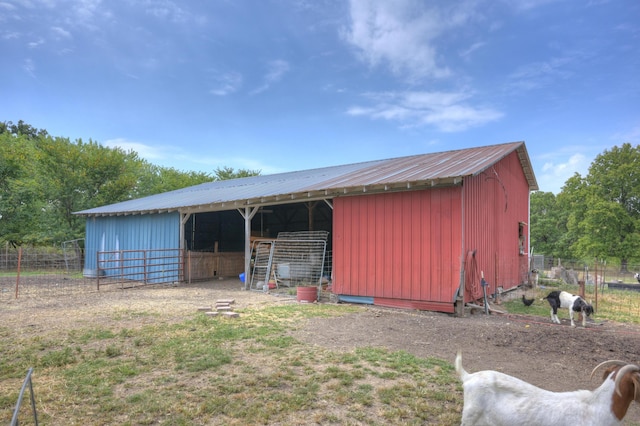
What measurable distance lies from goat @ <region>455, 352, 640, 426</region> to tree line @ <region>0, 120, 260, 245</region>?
99.5 feet

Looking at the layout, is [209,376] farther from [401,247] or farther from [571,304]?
[571,304]

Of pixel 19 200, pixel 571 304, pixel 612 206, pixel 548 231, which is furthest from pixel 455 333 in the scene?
pixel 548 231

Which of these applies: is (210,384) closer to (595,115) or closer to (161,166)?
(595,115)

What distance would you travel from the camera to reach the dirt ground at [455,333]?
508 centimetres

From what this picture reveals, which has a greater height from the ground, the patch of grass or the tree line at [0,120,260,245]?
the tree line at [0,120,260,245]

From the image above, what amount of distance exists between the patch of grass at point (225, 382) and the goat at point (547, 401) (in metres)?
0.95

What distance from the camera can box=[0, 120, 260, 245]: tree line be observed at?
2641 cm

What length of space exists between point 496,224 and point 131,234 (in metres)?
15.3

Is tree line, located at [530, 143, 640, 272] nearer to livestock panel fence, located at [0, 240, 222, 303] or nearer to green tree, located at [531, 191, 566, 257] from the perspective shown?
green tree, located at [531, 191, 566, 257]

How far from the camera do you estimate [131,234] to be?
58.3 ft

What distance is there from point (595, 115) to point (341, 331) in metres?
17.9

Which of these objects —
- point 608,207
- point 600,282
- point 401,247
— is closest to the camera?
point 401,247

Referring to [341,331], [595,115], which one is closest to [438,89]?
[595,115]

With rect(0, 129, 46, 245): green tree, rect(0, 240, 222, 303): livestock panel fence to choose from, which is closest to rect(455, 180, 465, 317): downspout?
→ rect(0, 240, 222, 303): livestock panel fence
